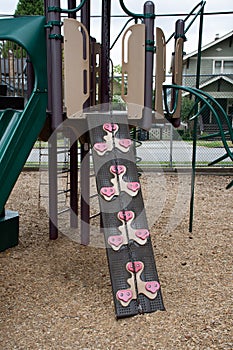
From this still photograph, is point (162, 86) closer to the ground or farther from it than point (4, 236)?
farther from it

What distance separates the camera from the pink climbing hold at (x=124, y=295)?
2.58 m

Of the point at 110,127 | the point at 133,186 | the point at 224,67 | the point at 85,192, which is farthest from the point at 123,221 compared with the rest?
the point at 224,67

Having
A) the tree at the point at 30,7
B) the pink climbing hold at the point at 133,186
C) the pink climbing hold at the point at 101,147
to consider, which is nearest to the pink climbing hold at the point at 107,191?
the pink climbing hold at the point at 133,186

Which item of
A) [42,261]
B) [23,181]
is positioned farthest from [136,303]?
[23,181]

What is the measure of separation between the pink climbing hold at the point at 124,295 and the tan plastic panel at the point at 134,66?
134 cm

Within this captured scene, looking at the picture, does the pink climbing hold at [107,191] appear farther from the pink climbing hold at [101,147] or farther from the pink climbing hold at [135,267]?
the pink climbing hold at [135,267]

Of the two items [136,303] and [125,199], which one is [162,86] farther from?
[136,303]

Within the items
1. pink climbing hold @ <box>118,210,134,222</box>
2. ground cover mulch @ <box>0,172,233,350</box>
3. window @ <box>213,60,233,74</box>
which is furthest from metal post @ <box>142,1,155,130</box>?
window @ <box>213,60,233,74</box>

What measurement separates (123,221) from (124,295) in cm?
51

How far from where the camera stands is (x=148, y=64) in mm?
3066

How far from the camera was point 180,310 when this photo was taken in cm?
275

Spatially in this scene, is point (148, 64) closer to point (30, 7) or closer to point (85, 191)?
point (85, 191)

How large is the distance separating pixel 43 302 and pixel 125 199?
0.98 metres

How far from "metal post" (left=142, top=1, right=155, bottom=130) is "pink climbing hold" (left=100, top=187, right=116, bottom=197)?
646 mm
